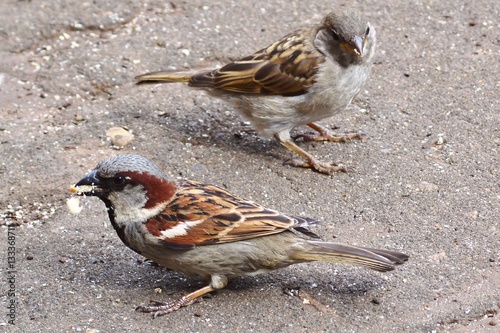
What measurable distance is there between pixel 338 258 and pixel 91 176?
1398mm

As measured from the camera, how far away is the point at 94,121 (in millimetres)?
6594

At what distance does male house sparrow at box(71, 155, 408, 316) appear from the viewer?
4.70m


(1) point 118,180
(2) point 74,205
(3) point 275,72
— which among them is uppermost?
(3) point 275,72

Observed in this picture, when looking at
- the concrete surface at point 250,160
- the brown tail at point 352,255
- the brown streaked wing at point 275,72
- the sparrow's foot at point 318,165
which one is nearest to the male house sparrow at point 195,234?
the brown tail at point 352,255

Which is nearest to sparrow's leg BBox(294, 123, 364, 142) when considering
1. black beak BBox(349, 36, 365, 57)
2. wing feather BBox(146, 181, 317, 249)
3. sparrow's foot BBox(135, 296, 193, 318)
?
black beak BBox(349, 36, 365, 57)

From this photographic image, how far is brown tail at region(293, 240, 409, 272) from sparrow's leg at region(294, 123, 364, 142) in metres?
1.88

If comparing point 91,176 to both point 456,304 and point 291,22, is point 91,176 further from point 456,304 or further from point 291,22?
point 291,22

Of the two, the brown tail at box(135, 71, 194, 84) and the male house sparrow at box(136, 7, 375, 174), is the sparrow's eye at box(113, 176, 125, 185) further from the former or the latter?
the brown tail at box(135, 71, 194, 84)

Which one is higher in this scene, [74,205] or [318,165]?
→ [318,165]

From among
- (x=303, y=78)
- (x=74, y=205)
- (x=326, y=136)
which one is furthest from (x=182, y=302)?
(x=326, y=136)

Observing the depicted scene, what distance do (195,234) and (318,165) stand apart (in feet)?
5.69

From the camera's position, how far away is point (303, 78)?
6219mm

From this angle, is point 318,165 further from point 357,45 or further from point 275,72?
point 357,45

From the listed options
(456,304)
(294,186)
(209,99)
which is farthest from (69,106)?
(456,304)
